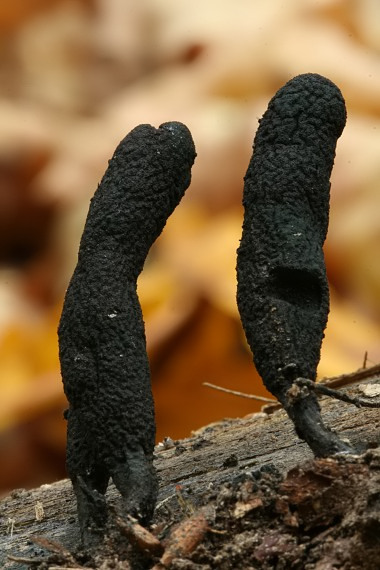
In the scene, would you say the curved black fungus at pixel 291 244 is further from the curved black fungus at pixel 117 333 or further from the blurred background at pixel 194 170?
the blurred background at pixel 194 170

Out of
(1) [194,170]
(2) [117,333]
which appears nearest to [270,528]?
(2) [117,333]

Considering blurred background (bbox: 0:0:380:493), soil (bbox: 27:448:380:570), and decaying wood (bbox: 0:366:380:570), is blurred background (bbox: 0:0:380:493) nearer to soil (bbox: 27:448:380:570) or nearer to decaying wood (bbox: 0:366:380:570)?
decaying wood (bbox: 0:366:380:570)

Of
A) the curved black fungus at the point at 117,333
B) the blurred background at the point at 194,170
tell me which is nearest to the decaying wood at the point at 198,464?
the curved black fungus at the point at 117,333

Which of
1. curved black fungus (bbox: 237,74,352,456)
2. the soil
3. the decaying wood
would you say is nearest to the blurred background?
the decaying wood

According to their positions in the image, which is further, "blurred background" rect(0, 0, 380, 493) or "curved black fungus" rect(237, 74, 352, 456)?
A: "blurred background" rect(0, 0, 380, 493)

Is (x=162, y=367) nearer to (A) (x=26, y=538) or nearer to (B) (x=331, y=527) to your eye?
(A) (x=26, y=538)

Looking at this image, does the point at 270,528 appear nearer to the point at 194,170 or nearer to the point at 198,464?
the point at 198,464
